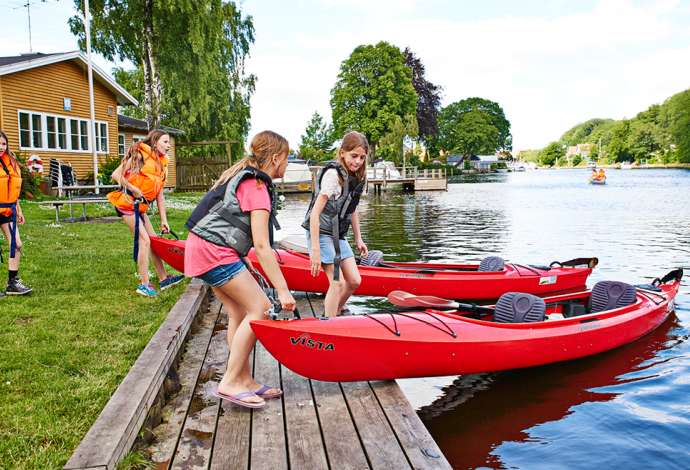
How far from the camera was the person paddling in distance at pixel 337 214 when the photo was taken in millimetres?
5273

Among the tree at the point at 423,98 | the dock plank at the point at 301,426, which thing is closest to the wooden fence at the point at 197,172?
the dock plank at the point at 301,426

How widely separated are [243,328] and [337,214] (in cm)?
196

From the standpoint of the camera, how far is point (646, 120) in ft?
419

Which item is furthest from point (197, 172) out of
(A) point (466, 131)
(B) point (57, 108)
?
(A) point (466, 131)

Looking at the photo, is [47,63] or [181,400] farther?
[47,63]

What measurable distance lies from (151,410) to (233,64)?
110ft

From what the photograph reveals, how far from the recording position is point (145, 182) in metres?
6.94

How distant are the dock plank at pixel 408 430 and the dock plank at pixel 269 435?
2.48ft

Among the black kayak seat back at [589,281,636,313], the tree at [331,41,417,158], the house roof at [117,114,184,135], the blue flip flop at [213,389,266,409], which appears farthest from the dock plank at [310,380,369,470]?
the tree at [331,41,417,158]

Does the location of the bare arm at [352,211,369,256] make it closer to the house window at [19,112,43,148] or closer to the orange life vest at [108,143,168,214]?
the orange life vest at [108,143,168,214]

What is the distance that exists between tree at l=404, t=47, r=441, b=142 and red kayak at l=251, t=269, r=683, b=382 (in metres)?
59.6

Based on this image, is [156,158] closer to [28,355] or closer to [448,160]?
[28,355]

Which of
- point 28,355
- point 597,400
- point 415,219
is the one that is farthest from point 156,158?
point 415,219

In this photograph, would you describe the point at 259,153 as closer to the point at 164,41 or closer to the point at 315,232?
the point at 315,232
